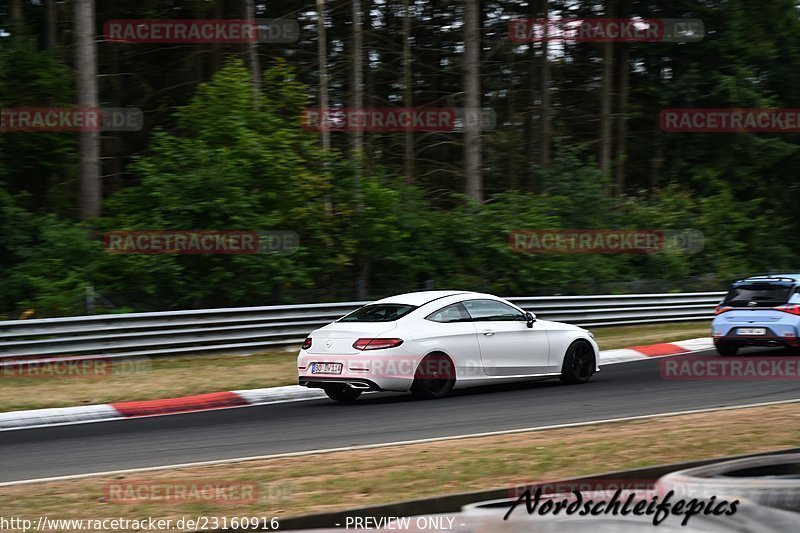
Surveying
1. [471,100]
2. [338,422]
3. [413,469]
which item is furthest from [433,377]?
[471,100]

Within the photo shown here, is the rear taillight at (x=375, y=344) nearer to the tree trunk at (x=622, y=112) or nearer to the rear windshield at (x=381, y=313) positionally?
the rear windshield at (x=381, y=313)

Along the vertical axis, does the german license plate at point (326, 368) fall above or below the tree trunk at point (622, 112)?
below

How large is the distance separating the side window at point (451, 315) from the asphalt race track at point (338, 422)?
1.07m

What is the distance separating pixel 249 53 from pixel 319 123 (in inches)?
122

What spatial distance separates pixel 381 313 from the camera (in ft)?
42.4

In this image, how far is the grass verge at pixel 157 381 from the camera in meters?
13.5

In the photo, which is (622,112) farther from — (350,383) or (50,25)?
(350,383)

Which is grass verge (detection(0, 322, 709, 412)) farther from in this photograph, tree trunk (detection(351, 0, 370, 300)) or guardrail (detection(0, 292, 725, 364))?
tree trunk (detection(351, 0, 370, 300))

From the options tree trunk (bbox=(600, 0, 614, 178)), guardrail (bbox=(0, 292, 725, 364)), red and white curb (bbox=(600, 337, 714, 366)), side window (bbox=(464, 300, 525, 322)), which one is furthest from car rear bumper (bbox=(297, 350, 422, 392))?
tree trunk (bbox=(600, 0, 614, 178))

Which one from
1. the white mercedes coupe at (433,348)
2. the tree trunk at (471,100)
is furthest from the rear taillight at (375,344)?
the tree trunk at (471,100)

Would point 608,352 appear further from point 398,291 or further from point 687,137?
point 687,137

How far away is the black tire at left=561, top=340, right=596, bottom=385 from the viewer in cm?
1420

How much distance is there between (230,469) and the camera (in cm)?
831

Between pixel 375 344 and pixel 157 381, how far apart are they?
4.63m
